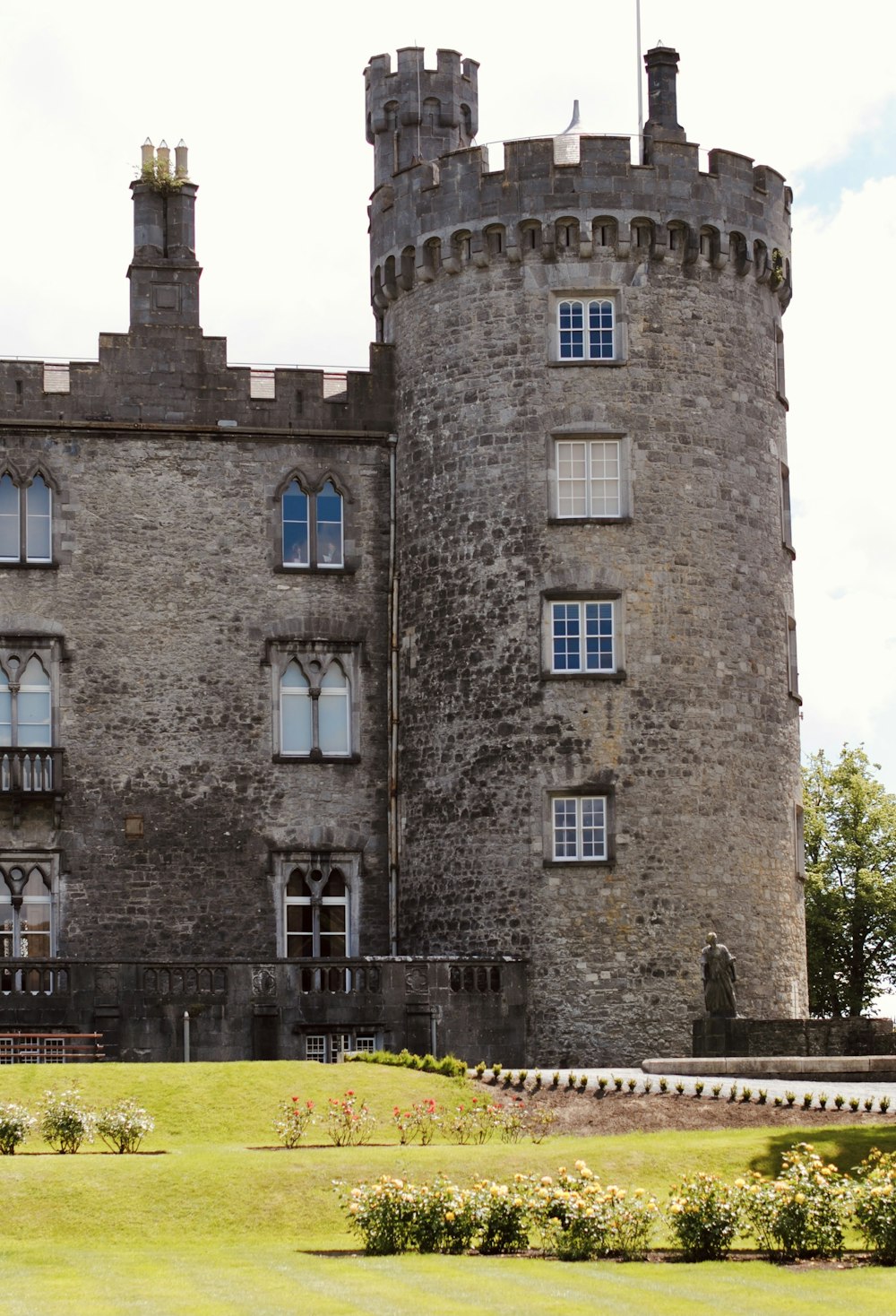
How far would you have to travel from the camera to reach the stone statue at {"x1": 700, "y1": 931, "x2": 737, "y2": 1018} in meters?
37.6

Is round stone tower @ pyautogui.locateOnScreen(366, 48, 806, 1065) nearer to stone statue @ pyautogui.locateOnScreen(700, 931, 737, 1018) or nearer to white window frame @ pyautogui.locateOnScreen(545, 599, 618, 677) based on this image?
white window frame @ pyautogui.locateOnScreen(545, 599, 618, 677)

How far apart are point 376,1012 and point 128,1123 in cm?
1101

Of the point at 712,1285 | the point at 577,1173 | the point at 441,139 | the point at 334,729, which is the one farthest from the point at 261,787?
the point at 712,1285

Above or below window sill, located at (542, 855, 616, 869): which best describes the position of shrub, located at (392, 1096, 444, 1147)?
below

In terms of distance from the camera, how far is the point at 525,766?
40.3 metres

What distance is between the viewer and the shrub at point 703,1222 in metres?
21.6

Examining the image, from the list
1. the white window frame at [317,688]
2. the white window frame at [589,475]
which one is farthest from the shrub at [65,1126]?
the white window frame at [589,475]

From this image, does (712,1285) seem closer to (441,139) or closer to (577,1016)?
(577,1016)

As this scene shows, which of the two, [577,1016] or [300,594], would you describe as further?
[300,594]

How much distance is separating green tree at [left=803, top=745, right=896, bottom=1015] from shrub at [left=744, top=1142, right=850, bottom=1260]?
39230 mm

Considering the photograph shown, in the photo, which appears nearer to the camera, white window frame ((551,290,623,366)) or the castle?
the castle

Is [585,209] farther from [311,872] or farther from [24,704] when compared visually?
[24,704]

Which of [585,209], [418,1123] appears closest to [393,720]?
[585,209]

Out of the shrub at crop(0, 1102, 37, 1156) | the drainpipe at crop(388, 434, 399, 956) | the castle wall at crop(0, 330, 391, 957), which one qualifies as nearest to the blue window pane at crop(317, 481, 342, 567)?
the castle wall at crop(0, 330, 391, 957)
